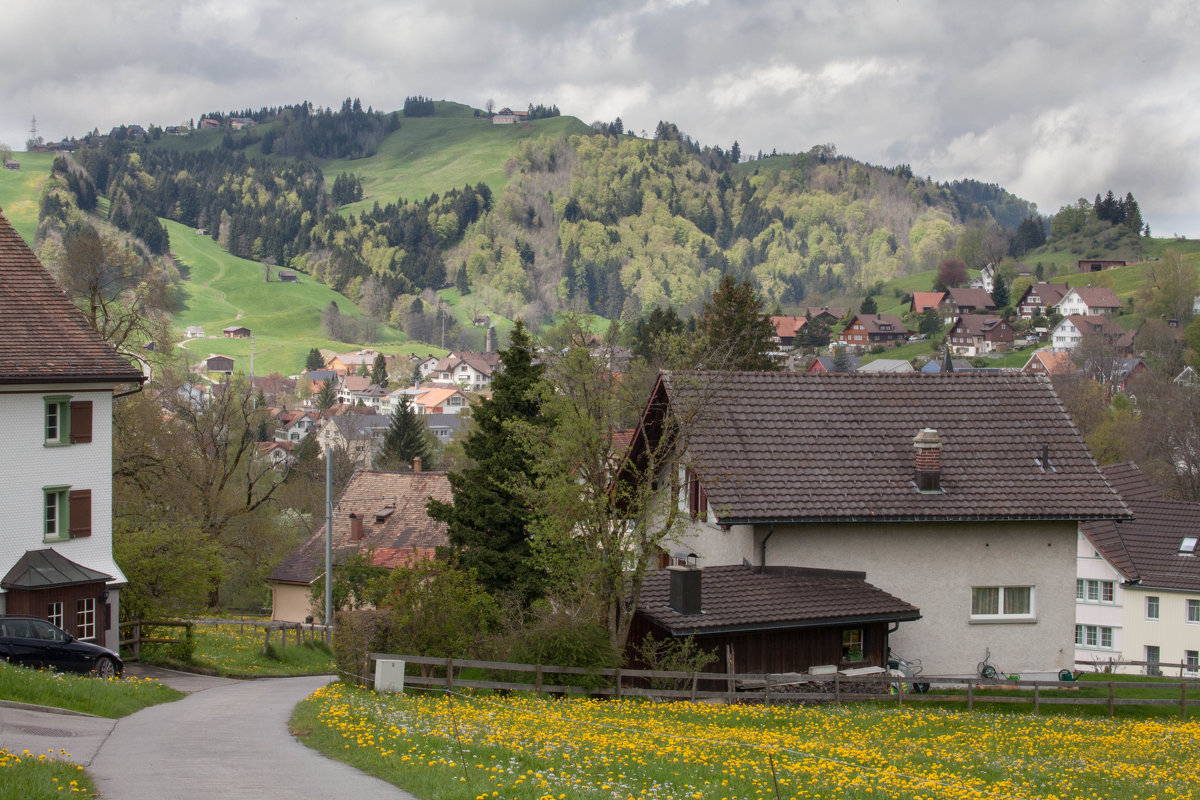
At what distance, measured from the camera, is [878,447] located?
90.5 feet

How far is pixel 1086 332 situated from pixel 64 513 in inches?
5449

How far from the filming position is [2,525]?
26.2 m

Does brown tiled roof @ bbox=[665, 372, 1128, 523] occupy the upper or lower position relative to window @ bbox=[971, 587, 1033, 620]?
upper

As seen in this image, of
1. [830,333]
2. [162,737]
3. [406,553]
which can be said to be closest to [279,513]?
[406,553]

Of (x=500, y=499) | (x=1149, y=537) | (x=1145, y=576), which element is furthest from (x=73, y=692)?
(x=1149, y=537)

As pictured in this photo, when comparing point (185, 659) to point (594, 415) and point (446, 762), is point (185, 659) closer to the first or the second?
point (594, 415)

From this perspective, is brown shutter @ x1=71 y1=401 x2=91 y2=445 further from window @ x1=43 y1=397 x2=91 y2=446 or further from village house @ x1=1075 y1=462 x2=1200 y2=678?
village house @ x1=1075 y1=462 x2=1200 y2=678

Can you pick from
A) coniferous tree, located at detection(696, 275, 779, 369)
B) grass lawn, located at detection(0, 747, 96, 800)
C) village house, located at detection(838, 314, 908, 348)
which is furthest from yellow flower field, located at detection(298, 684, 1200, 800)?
village house, located at detection(838, 314, 908, 348)

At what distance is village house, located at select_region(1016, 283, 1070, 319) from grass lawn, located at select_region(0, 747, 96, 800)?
187 metres

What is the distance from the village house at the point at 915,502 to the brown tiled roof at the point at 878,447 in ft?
0.13

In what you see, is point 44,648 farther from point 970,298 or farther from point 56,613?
point 970,298

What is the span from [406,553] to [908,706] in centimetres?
2869

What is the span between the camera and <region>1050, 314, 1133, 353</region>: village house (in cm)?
13950

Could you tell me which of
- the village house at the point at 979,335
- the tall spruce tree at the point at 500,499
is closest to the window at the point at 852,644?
the tall spruce tree at the point at 500,499
